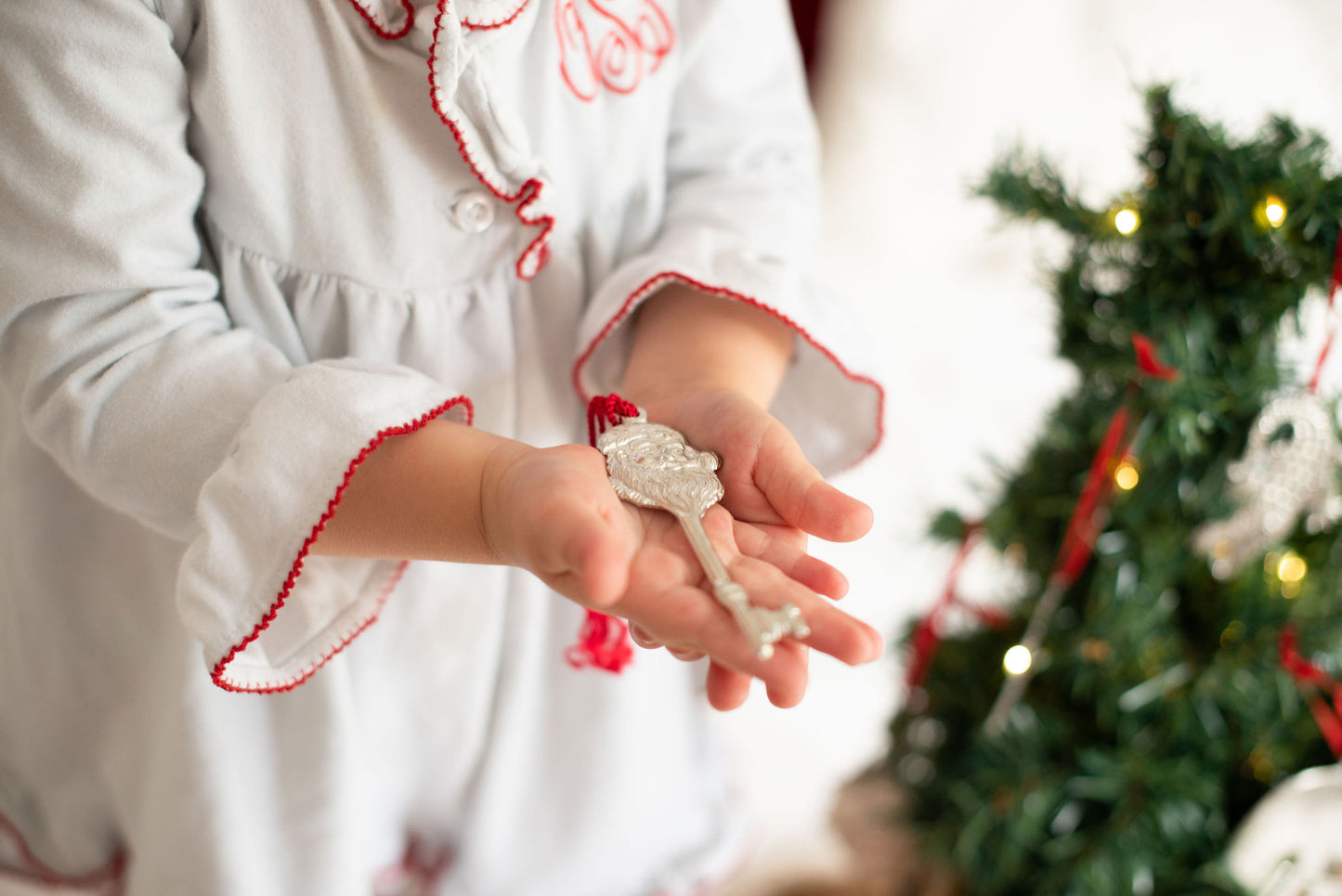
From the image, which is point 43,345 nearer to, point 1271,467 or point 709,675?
point 709,675

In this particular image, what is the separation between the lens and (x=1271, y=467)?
64 centimetres

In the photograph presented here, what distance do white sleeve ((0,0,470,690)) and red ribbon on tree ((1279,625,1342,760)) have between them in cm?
67

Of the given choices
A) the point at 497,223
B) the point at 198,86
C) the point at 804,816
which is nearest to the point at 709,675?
the point at 497,223

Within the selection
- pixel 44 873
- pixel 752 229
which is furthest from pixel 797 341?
pixel 44 873

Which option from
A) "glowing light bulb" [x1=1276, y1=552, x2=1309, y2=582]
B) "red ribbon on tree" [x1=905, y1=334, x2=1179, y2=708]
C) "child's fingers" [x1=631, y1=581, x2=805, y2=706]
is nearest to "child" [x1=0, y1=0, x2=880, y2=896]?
"child's fingers" [x1=631, y1=581, x2=805, y2=706]

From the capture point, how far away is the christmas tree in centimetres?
62

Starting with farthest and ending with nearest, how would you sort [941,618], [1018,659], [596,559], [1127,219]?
[941,618], [1018,659], [1127,219], [596,559]

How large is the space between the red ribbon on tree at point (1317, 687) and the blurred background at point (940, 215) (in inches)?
12.1

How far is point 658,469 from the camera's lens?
17.2 inches

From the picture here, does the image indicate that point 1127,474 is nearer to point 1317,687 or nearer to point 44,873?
point 1317,687

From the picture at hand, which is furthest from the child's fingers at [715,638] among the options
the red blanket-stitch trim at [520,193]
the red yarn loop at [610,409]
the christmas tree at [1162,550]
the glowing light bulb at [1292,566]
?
the glowing light bulb at [1292,566]

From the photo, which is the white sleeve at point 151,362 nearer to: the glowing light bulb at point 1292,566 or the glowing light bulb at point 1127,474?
the glowing light bulb at point 1127,474

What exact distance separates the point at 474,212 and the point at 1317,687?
76 cm

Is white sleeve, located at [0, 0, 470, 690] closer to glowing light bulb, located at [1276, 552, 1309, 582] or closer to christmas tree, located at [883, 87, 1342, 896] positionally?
christmas tree, located at [883, 87, 1342, 896]
